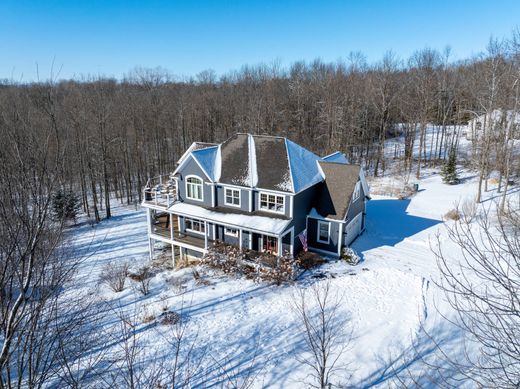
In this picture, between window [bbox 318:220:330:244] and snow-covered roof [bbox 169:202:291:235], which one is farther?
window [bbox 318:220:330:244]

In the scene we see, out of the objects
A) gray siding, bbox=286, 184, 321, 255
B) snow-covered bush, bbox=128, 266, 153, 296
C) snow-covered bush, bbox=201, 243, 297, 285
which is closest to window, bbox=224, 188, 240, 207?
snow-covered bush, bbox=201, 243, 297, 285

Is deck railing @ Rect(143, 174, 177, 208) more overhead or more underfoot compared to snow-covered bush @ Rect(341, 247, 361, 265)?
more overhead

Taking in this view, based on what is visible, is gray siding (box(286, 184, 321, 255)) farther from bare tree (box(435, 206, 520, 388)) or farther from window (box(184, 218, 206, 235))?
bare tree (box(435, 206, 520, 388))

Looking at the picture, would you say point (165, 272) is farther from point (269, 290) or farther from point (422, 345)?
point (422, 345)

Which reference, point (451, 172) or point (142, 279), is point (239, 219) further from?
point (451, 172)

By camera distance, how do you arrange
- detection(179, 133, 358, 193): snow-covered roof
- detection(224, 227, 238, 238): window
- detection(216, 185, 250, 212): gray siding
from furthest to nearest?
detection(224, 227, 238, 238): window, detection(216, 185, 250, 212): gray siding, detection(179, 133, 358, 193): snow-covered roof

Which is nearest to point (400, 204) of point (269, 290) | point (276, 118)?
point (269, 290)

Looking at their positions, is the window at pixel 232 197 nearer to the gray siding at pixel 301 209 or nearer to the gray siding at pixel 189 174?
the gray siding at pixel 189 174
